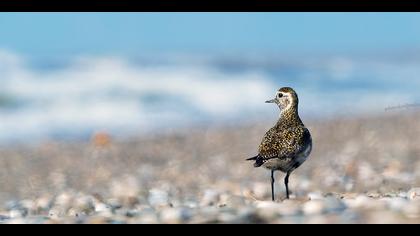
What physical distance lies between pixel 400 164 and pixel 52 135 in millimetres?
7559

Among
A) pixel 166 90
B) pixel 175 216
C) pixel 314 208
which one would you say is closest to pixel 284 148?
pixel 314 208

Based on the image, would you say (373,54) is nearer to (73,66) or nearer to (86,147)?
(73,66)

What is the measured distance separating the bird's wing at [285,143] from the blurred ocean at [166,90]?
8714 millimetres

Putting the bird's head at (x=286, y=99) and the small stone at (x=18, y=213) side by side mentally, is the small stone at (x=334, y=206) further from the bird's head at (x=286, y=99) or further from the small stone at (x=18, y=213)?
the small stone at (x=18, y=213)

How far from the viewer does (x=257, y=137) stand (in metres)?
13.1

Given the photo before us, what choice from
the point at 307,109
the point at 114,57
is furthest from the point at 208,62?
the point at 307,109

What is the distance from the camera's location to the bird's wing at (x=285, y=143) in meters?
5.54

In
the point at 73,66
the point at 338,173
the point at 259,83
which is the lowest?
the point at 338,173

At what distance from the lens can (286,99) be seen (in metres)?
5.97

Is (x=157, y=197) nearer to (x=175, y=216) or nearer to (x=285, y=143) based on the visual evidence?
(x=285, y=143)

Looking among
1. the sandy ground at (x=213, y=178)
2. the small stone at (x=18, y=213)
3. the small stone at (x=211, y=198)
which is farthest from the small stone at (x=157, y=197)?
the small stone at (x=18, y=213)

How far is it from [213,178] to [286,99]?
3996 mm
